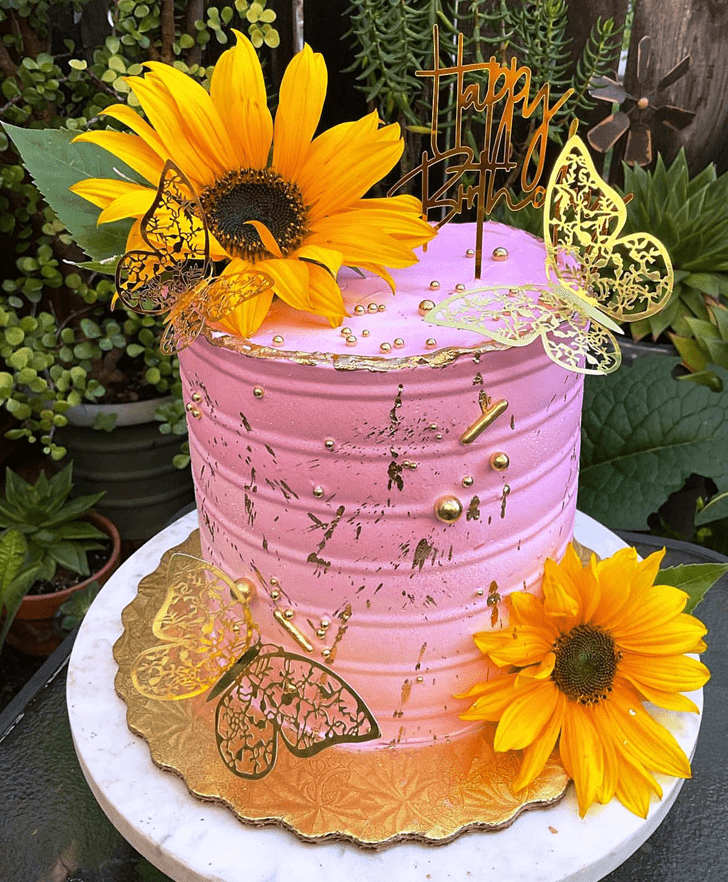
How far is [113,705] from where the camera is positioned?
2.30 ft

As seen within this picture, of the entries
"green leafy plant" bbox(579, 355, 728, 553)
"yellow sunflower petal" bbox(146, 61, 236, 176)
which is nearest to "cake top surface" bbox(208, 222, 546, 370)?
"yellow sunflower petal" bbox(146, 61, 236, 176)

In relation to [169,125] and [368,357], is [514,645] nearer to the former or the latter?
[368,357]

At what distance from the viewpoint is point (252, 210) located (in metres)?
0.56

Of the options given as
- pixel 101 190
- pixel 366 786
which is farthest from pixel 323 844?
pixel 101 190

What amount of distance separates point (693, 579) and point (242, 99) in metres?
0.54

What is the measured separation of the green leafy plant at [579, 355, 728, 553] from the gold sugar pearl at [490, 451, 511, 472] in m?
0.58

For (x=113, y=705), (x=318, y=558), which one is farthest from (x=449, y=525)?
(x=113, y=705)

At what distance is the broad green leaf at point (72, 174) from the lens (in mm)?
591

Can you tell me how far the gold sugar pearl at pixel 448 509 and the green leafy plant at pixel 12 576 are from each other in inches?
30.6

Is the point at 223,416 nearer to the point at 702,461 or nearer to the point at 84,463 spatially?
the point at 702,461

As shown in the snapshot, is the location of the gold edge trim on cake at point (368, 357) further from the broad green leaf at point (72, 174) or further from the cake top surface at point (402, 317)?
the broad green leaf at point (72, 174)

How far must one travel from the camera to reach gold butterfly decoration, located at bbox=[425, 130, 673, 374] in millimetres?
503

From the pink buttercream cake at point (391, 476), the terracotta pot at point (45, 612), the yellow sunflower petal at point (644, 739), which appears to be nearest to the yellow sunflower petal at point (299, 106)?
the pink buttercream cake at point (391, 476)

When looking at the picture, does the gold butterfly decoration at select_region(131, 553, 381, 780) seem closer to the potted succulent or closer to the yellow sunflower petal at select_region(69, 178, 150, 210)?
the yellow sunflower petal at select_region(69, 178, 150, 210)
